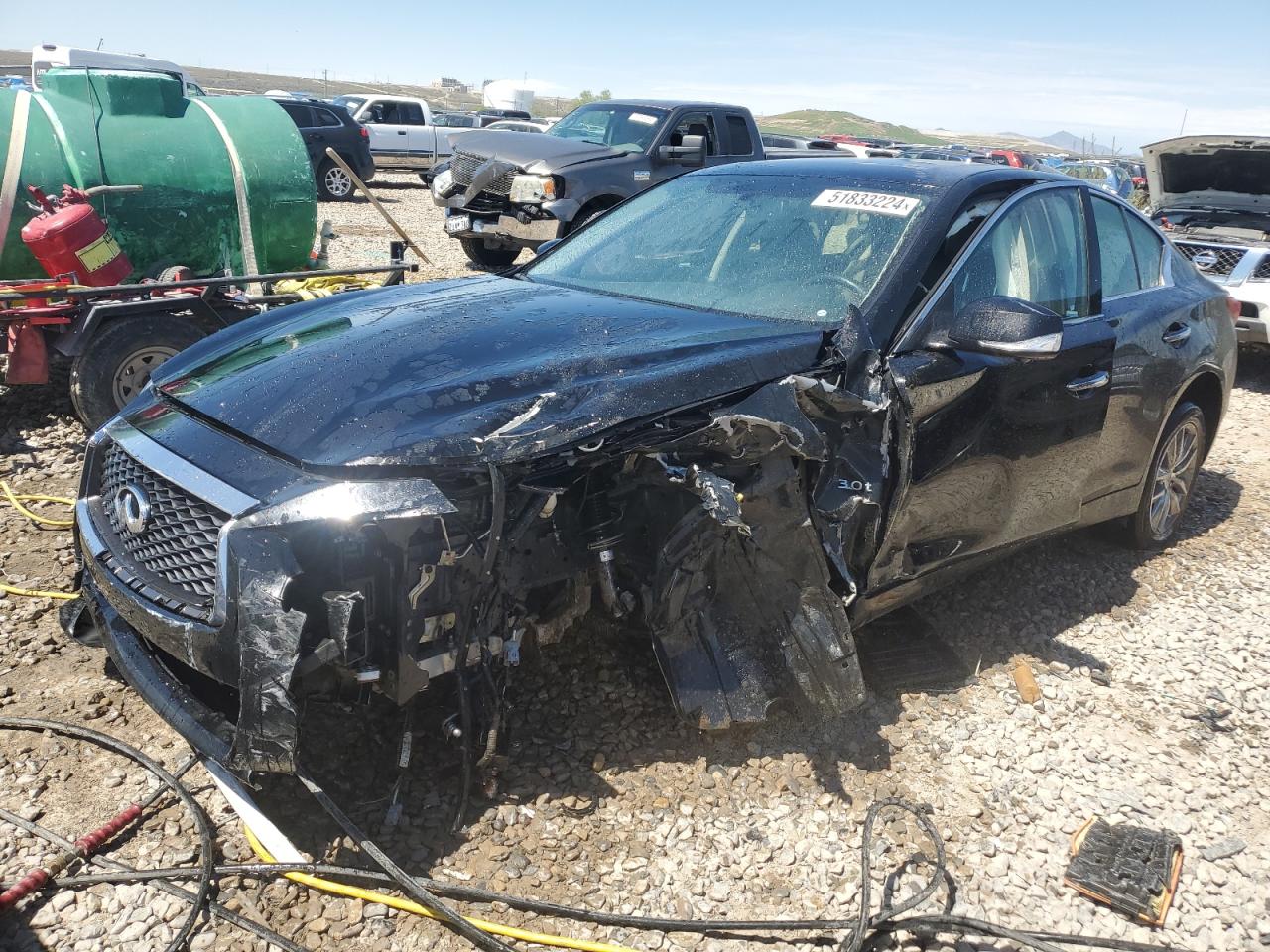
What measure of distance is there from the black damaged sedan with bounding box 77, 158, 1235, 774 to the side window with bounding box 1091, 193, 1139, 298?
5.6 inches

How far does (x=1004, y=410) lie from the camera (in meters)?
3.37

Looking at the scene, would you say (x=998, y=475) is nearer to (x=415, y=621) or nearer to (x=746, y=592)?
(x=746, y=592)

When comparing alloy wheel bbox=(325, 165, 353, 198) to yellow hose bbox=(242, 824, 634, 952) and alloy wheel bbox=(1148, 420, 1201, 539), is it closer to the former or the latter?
alloy wheel bbox=(1148, 420, 1201, 539)

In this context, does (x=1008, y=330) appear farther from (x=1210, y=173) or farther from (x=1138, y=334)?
(x=1210, y=173)

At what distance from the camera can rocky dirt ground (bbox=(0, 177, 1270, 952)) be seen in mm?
2523

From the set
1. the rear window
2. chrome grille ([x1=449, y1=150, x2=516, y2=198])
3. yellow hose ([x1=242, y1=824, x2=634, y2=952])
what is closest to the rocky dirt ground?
yellow hose ([x1=242, y1=824, x2=634, y2=952])

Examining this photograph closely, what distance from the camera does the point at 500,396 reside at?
2629 mm

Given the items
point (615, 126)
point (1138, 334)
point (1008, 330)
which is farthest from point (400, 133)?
point (1008, 330)

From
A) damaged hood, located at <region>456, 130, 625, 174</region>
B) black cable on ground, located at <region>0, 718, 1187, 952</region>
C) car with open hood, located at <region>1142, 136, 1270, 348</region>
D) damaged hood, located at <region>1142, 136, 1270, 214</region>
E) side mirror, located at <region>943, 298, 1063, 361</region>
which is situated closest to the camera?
black cable on ground, located at <region>0, 718, 1187, 952</region>

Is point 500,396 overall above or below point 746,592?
above

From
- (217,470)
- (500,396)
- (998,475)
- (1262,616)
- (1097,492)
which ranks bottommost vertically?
(1262,616)

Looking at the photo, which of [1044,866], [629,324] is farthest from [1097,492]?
[629,324]

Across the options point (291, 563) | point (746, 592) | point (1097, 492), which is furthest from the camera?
point (1097, 492)

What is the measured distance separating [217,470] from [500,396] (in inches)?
29.4
